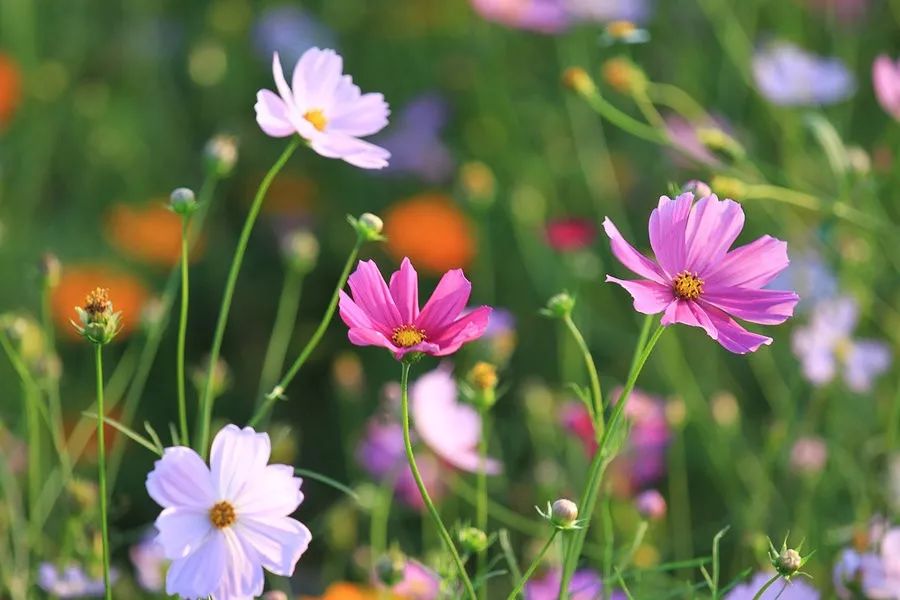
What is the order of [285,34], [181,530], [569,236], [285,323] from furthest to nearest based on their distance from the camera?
[285,34]
[285,323]
[569,236]
[181,530]

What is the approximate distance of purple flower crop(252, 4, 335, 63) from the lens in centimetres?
215

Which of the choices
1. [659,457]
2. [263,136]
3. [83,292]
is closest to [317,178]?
[263,136]

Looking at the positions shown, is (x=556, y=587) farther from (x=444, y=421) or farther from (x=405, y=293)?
(x=405, y=293)

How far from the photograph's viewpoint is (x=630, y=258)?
1.95 ft

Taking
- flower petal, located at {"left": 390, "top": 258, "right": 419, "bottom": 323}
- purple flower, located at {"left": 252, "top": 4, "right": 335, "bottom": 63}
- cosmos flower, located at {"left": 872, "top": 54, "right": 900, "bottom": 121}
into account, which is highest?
purple flower, located at {"left": 252, "top": 4, "right": 335, "bottom": 63}

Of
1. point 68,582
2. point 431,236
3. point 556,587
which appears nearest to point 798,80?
point 431,236

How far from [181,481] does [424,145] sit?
1.42m

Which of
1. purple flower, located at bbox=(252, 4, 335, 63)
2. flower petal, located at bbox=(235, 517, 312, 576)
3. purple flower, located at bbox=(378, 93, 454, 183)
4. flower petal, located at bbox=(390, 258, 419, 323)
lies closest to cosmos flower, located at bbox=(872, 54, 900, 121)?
flower petal, located at bbox=(390, 258, 419, 323)

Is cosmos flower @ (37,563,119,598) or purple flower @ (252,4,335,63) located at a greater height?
purple flower @ (252,4,335,63)

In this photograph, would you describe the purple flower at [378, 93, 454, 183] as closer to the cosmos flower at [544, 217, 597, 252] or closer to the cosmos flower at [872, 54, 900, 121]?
the cosmos flower at [544, 217, 597, 252]

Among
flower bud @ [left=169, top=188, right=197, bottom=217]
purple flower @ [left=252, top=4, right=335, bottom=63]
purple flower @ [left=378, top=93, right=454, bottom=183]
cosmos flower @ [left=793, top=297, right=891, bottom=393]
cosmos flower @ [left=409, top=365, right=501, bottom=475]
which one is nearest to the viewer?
flower bud @ [left=169, top=188, right=197, bottom=217]

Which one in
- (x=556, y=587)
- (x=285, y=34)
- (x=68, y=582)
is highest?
(x=285, y=34)

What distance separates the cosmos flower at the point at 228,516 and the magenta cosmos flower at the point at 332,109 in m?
0.18

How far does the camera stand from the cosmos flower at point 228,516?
0.55 meters
